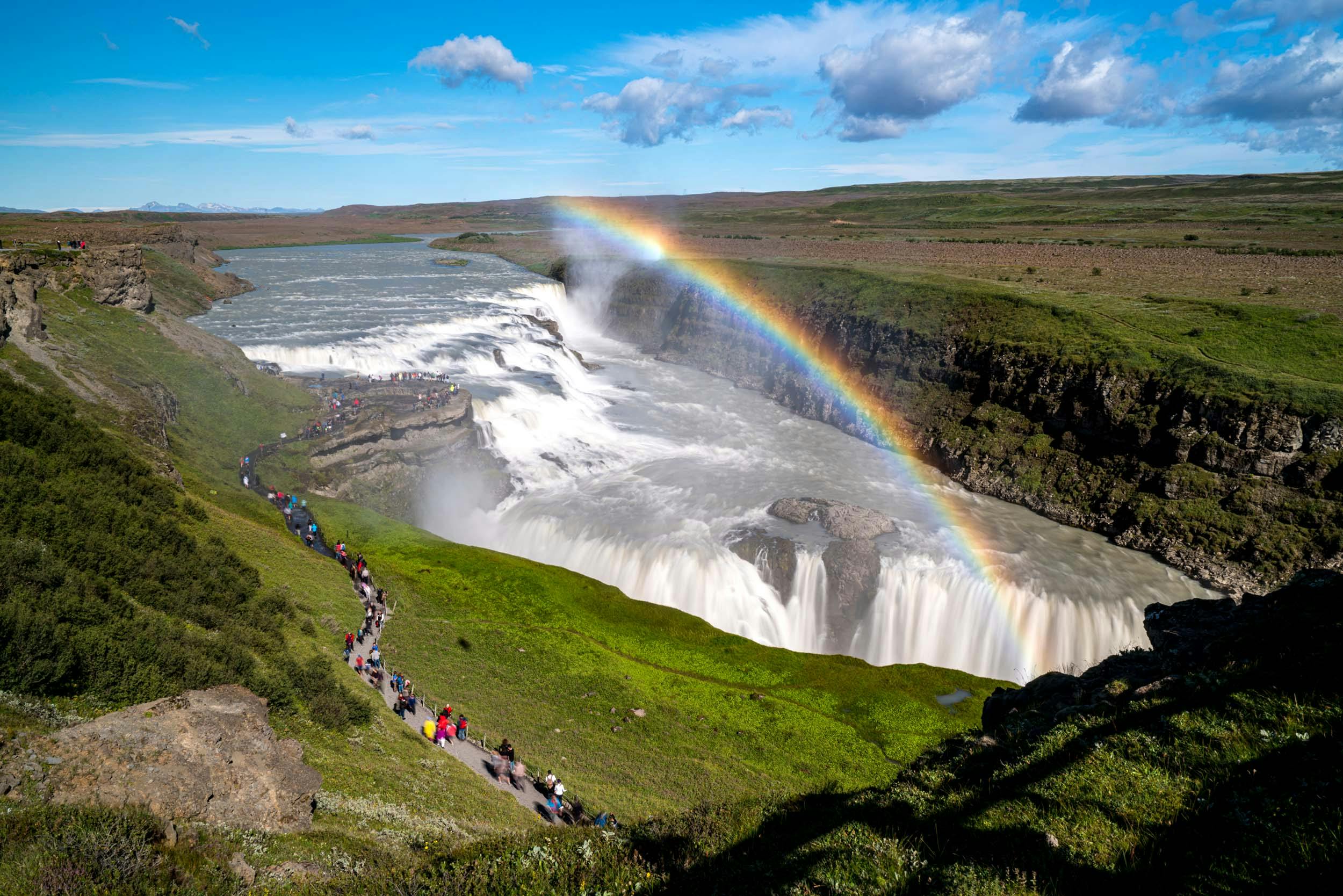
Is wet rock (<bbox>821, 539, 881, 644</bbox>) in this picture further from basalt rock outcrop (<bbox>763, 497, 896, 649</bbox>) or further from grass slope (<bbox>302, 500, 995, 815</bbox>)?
grass slope (<bbox>302, 500, 995, 815</bbox>)

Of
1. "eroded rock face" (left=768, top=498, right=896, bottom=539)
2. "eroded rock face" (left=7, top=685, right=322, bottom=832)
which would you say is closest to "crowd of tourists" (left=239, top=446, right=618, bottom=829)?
"eroded rock face" (left=7, top=685, right=322, bottom=832)

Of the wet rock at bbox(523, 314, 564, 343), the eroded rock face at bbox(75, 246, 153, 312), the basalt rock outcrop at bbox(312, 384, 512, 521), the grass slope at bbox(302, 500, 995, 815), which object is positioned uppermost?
the eroded rock face at bbox(75, 246, 153, 312)

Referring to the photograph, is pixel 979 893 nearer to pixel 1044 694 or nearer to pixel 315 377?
pixel 1044 694

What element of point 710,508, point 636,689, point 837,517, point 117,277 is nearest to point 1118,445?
point 837,517

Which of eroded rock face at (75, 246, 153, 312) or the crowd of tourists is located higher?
eroded rock face at (75, 246, 153, 312)

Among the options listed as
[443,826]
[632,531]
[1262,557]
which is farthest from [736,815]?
[1262,557]

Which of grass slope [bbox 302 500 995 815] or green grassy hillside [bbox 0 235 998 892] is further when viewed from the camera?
grass slope [bbox 302 500 995 815]

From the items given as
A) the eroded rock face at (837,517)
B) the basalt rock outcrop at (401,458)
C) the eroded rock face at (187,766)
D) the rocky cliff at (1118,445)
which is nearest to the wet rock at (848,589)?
the eroded rock face at (837,517)
